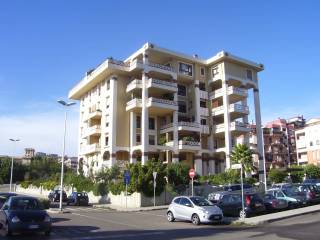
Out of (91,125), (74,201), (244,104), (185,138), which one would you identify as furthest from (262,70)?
(74,201)

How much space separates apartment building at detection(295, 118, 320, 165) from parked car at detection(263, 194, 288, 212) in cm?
6767

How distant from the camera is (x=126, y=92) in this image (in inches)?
2196

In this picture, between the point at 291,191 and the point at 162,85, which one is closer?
the point at 291,191

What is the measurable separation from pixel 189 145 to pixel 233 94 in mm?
11062

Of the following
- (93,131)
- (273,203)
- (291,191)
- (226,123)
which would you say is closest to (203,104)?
(226,123)

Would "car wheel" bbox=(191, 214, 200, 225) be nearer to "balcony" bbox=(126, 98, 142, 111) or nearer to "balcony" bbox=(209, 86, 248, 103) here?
"balcony" bbox=(126, 98, 142, 111)

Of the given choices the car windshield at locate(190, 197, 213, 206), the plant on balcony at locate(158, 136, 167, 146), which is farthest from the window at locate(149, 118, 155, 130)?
the car windshield at locate(190, 197, 213, 206)

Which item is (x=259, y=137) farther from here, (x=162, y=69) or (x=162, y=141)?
(x=162, y=69)

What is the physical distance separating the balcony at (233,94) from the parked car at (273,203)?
33610mm

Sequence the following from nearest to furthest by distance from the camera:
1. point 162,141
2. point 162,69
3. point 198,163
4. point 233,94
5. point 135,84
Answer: point 135,84
point 162,141
point 162,69
point 198,163
point 233,94

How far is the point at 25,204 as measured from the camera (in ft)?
56.4

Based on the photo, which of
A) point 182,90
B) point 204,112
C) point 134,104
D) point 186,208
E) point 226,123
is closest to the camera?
point 186,208

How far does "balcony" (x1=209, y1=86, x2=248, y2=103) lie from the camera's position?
5872 cm

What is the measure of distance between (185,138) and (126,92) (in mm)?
10562
